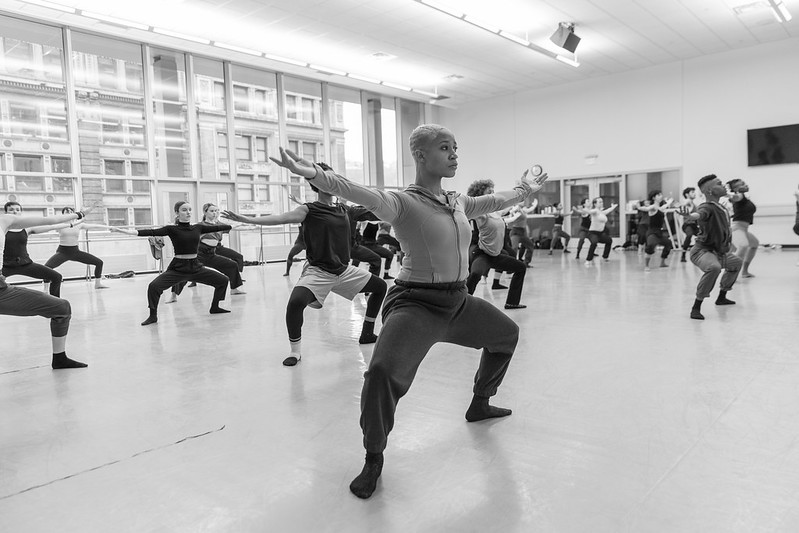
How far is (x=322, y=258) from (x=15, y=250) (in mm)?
4902

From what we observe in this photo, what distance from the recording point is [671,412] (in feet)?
9.50

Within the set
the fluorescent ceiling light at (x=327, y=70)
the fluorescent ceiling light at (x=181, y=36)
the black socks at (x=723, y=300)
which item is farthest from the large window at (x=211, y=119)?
the black socks at (x=723, y=300)

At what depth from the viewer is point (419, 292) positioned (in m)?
2.41

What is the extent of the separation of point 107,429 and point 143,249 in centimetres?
1525

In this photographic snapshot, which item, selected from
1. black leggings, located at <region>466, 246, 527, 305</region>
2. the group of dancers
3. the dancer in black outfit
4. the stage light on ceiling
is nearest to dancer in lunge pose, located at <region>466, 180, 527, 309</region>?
black leggings, located at <region>466, 246, 527, 305</region>

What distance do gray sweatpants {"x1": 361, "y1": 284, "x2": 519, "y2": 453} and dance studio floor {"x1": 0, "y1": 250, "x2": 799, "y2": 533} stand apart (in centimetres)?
27

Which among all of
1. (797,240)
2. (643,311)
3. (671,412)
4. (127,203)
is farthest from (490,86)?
(671,412)

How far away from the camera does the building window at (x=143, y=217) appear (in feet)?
41.5

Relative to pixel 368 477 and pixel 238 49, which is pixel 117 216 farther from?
pixel 368 477

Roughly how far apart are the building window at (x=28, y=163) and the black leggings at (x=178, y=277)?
21.8ft

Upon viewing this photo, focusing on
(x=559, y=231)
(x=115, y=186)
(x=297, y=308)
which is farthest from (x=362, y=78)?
(x=297, y=308)

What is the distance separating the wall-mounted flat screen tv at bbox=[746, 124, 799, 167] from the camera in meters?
13.2

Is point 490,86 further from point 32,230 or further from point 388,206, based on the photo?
point 388,206

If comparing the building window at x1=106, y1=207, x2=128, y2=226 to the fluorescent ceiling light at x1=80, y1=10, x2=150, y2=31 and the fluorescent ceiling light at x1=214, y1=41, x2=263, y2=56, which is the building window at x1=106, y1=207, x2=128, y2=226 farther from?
the fluorescent ceiling light at x1=214, y1=41, x2=263, y2=56
